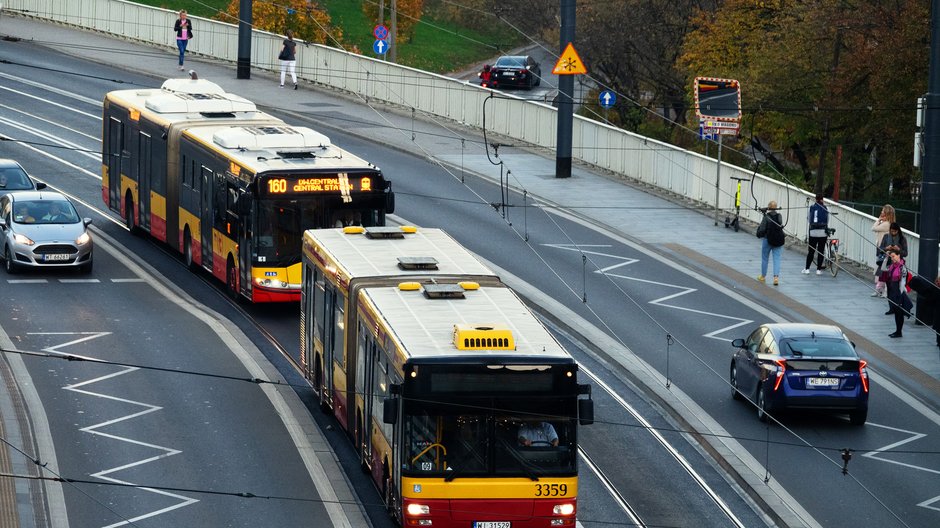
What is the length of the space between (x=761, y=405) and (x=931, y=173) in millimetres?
8060

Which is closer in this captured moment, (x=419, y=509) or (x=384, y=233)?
(x=419, y=509)

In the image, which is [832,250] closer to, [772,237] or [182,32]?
[772,237]

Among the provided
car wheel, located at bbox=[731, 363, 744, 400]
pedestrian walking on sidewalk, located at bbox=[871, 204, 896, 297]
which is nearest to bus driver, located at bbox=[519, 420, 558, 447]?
car wheel, located at bbox=[731, 363, 744, 400]

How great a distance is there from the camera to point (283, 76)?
178ft

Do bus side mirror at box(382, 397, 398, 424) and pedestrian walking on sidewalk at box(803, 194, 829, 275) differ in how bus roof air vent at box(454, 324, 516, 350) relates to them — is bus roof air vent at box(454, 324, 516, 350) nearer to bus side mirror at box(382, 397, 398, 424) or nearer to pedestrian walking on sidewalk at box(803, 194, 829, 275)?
bus side mirror at box(382, 397, 398, 424)

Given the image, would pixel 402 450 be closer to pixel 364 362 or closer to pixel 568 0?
pixel 364 362

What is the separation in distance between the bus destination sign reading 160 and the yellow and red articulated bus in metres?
0.02

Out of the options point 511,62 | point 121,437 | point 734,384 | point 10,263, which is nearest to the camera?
point 121,437

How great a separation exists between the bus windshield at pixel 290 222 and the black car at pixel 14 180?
9.60 meters

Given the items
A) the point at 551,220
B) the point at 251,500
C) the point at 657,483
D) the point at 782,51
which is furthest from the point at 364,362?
the point at 782,51

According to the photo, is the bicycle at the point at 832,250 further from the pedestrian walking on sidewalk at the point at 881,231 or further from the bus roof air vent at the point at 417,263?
the bus roof air vent at the point at 417,263

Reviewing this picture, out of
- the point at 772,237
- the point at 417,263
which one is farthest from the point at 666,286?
the point at 417,263

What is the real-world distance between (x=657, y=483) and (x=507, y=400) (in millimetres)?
4933

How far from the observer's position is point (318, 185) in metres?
28.6
